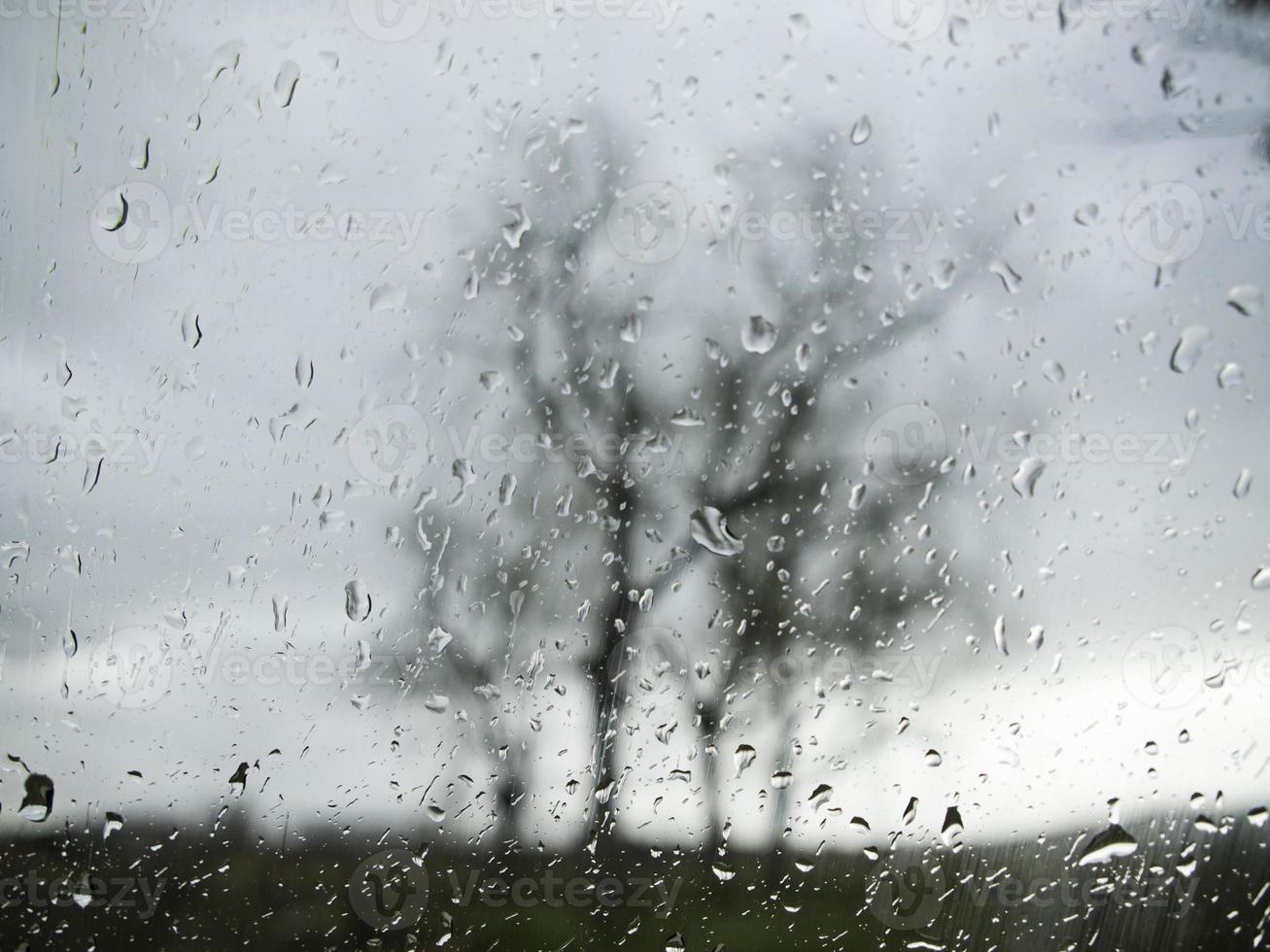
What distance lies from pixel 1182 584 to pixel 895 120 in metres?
0.62

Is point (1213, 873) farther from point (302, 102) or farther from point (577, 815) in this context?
point (302, 102)

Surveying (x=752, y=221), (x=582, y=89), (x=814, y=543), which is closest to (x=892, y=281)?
(x=752, y=221)

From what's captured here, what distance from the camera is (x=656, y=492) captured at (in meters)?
0.97

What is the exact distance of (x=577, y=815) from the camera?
0.94m
